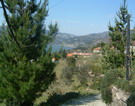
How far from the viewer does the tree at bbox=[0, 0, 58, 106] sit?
27.6ft

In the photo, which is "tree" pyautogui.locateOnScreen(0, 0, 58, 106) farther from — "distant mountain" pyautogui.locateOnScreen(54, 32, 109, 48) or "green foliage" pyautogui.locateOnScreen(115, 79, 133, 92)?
"green foliage" pyautogui.locateOnScreen(115, 79, 133, 92)

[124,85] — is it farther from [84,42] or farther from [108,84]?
[84,42]

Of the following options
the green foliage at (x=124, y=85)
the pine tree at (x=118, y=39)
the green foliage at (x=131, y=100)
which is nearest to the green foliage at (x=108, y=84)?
the green foliage at (x=124, y=85)

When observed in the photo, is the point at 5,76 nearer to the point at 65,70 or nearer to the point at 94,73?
the point at 94,73

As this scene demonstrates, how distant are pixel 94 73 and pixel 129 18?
15425 millimetres

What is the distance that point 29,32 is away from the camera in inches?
333

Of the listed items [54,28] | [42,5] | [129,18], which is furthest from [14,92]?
[129,18]


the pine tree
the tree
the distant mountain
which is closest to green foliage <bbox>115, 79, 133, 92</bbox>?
the tree

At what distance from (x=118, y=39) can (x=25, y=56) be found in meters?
8.47

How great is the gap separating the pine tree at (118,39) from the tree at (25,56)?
700cm

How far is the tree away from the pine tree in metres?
7.00

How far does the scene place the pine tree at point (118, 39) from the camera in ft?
48.4

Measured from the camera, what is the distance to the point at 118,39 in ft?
50.1

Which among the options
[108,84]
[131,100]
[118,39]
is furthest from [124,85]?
[118,39]
